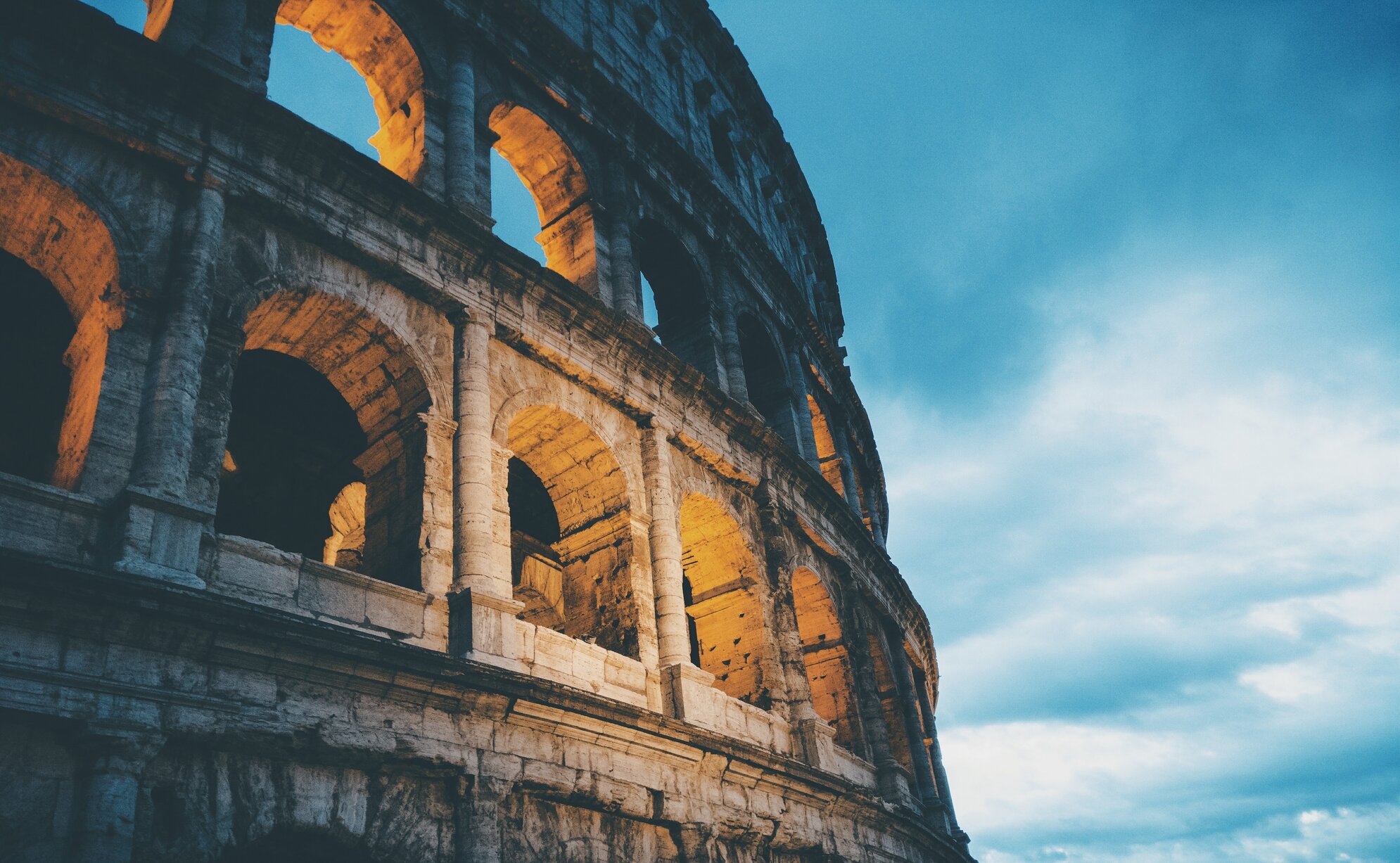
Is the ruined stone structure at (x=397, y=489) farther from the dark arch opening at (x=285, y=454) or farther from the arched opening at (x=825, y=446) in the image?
the arched opening at (x=825, y=446)

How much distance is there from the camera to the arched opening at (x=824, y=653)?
1256 centimetres

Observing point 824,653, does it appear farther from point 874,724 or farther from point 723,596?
point 723,596

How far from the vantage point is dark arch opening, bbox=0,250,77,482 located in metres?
9.05

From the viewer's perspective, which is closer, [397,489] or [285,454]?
[397,489]

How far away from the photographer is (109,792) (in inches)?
204

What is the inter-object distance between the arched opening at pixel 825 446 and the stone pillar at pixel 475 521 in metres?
8.98

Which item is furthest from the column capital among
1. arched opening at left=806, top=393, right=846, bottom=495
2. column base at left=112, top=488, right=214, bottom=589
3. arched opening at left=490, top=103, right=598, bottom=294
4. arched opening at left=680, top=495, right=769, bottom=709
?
arched opening at left=806, top=393, right=846, bottom=495

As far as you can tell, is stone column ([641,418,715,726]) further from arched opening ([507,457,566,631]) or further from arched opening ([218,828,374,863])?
arched opening ([218,828,374,863])

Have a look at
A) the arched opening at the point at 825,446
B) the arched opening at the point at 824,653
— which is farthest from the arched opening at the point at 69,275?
the arched opening at the point at 825,446

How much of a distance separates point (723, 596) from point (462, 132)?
5.70 metres

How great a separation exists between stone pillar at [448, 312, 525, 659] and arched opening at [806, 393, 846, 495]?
8.98 meters

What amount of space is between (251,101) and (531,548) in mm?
6411

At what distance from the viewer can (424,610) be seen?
7.36m

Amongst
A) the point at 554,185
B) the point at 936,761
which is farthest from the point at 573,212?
the point at 936,761
